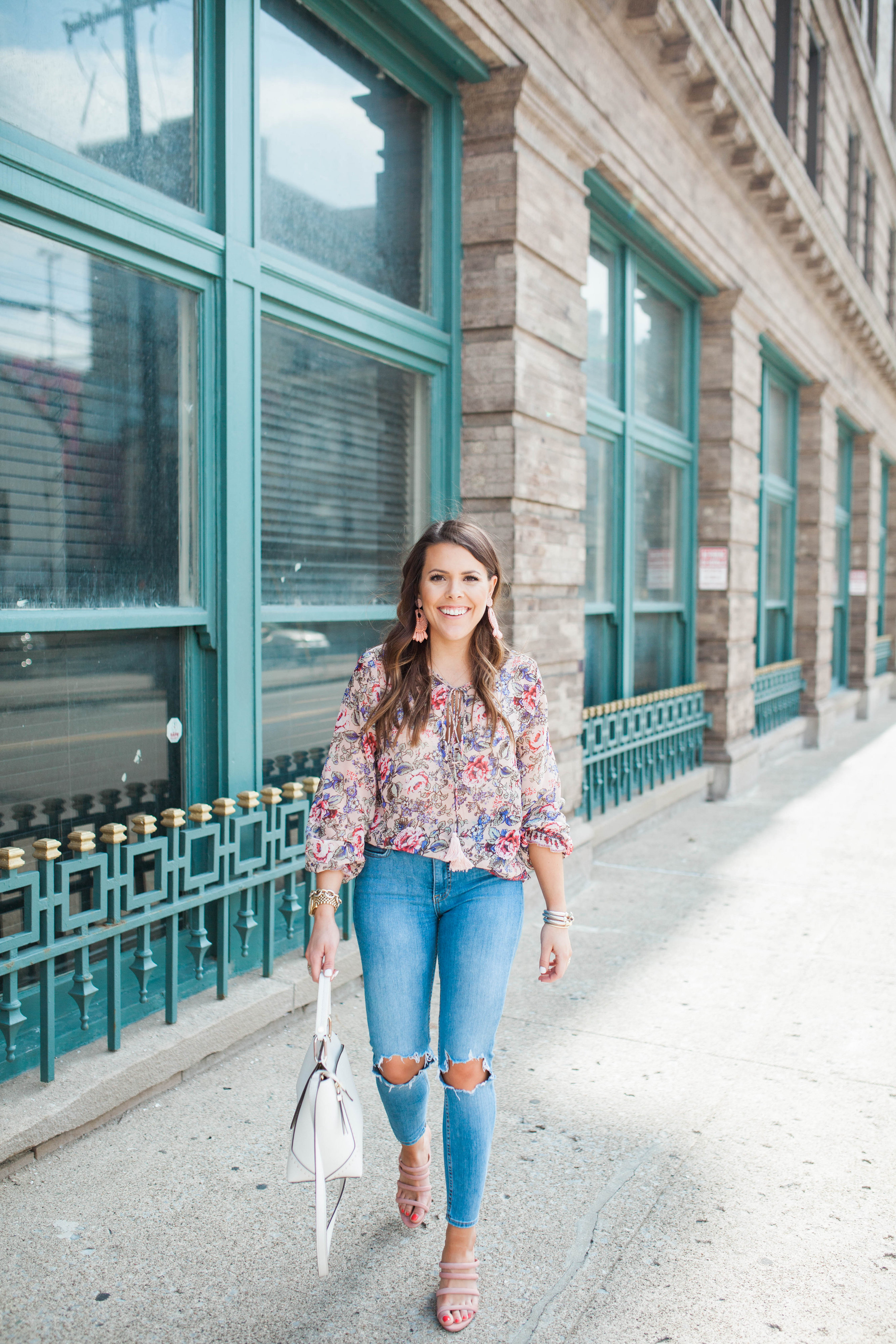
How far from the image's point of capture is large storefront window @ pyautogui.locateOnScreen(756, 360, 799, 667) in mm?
11891

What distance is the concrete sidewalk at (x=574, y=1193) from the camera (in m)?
2.46

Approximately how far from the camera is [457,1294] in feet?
8.01

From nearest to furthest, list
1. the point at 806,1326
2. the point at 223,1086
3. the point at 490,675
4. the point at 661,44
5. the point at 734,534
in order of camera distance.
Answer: the point at 806,1326 → the point at 490,675 → the point at 223,1086 → the point at 661,44 → the point at 734,534

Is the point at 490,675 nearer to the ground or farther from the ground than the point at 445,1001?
farther from the ground

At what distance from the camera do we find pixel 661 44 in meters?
7.23

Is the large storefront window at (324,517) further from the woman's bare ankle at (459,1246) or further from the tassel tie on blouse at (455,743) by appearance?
the woman's bare ankle at (459,1246)

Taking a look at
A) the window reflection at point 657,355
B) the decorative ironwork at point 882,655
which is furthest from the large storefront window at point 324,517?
the decorative ironwork at point 882,655

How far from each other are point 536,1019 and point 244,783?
1.54 m

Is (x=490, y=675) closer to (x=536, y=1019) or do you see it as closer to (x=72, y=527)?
(x=72, y=527)

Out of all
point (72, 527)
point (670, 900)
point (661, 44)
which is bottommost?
point (670, 900)

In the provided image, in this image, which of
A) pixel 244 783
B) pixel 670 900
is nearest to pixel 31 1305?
pixel 244 783

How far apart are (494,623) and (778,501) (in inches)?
439

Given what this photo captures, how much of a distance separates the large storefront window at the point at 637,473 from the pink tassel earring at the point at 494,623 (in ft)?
14.9

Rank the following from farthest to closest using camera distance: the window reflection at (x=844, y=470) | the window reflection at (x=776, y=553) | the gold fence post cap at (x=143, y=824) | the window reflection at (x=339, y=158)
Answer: the window reflection at (x=844, y=470) → the window reflection at (x=776, y=553) → the window reflection at (x=339, y=158) → the gold fence post cap at (x=143, y=824)
